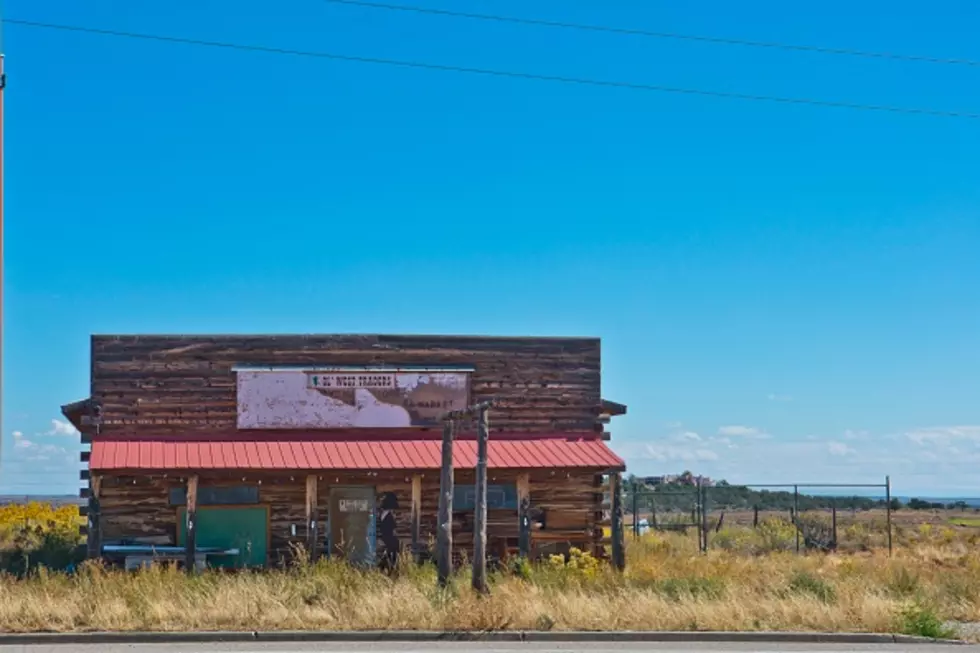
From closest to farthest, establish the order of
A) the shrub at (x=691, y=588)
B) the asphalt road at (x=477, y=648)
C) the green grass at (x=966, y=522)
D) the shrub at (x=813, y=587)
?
the asphalt road at (x=477, y=648) < the shrub at (x=691, y=588) < the shrub at (x=813, y=587) < the green grass at (x=966, y=522)

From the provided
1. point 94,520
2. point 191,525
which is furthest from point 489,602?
point 94,520

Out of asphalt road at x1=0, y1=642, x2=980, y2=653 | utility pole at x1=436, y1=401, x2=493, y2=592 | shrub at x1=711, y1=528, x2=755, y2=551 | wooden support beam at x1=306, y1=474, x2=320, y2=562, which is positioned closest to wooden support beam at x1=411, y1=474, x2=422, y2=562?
wooden support beam at x1=306, y1=474, x2=320, y2=562

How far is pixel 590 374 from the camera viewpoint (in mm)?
27406

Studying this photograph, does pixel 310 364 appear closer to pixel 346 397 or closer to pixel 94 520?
pixel 346 397

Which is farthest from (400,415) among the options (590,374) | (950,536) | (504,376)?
(950,536)

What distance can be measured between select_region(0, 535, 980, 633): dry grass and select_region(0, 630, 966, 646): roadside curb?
0.93ft

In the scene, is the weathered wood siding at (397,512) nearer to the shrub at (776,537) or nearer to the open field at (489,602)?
the open field at (489,602)

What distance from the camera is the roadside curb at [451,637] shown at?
16031mm

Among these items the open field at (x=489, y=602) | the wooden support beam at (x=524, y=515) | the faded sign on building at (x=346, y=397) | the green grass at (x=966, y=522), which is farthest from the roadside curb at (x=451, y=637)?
the green grass at (x=966, y=522)

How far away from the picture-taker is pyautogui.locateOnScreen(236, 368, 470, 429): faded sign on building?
26.0 metres

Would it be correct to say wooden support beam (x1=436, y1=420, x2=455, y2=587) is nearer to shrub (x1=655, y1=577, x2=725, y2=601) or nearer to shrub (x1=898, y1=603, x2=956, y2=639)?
shrub (x1=655, y1=577, x2=725, y2=601)

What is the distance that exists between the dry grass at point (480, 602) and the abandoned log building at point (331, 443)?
429cm

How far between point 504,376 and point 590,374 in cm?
189

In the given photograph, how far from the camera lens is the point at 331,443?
Result: 26.1m
